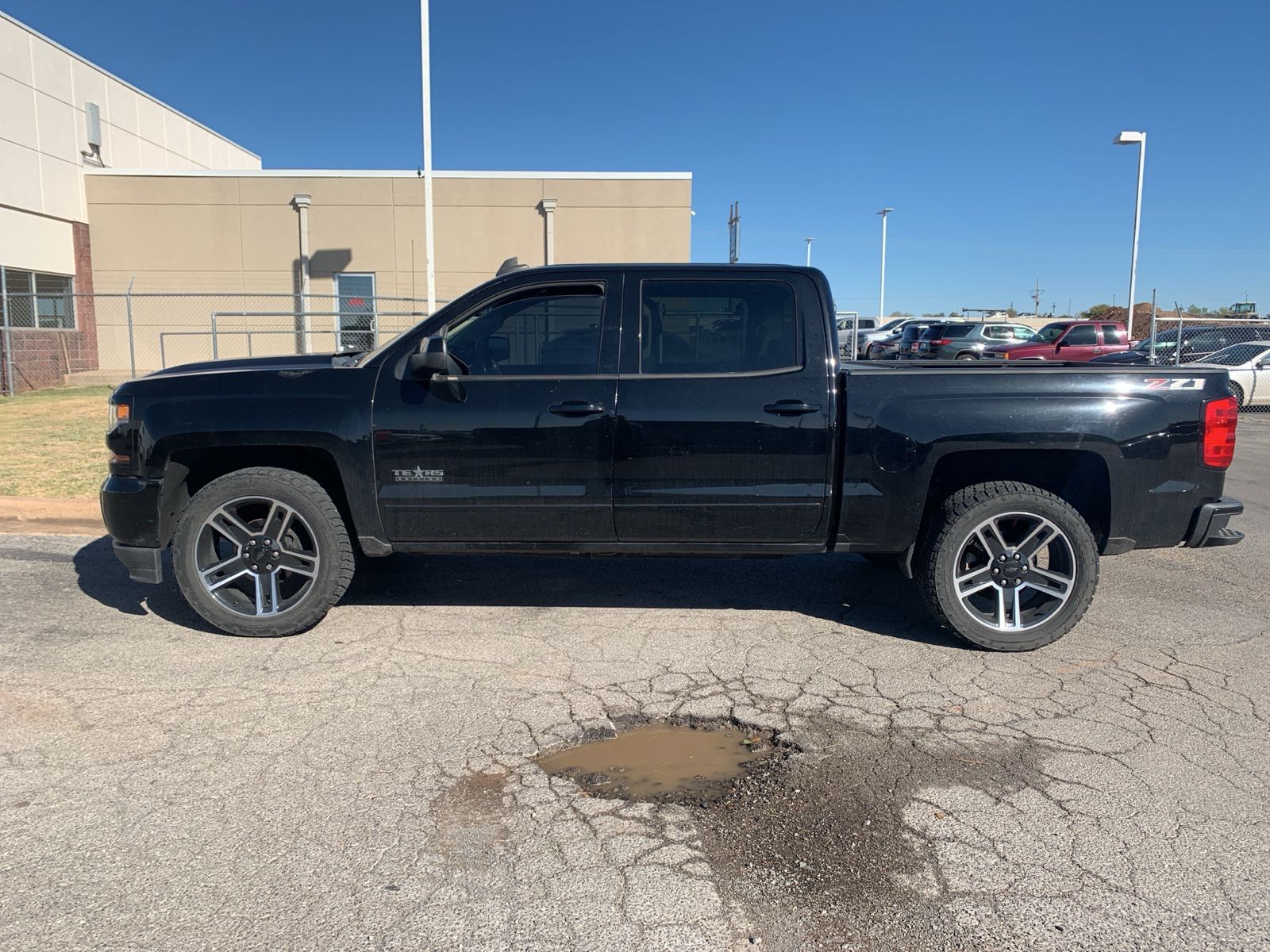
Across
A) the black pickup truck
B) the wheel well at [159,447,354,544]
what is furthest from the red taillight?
the wheel well at [159,447,354,544]

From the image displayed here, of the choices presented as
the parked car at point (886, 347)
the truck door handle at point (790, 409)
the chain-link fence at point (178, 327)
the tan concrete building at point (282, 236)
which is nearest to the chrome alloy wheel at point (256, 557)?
the truck door handle at point (790, 409)

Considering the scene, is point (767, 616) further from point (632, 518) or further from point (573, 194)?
point (573, 194)

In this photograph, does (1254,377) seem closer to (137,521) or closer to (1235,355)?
(1235,355)

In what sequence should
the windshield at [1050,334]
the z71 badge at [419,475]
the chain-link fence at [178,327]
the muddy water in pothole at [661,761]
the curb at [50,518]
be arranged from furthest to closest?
the windshield at [1050,334] → the chain-link fence at [178,327] → the curb at [50,518] → the z71 badge at [419,475] → the muddy water in pothole at [661,761]

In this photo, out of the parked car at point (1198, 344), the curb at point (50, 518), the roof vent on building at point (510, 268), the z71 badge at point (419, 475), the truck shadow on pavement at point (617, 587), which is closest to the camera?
the z71 badge at point (419, 475)

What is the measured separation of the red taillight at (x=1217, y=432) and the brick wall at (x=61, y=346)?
65.7 ft

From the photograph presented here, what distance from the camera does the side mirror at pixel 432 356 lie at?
4523 mm

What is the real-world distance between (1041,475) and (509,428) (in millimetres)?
2879

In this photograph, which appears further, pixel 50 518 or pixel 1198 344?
pixel 1198 344

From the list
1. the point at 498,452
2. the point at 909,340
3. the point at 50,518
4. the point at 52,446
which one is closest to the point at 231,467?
the point at 498,452

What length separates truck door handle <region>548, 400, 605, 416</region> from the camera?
4.70m

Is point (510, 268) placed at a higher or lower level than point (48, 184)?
lower

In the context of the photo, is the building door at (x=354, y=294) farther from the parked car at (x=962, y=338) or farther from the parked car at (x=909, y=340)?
the parked car at (x=909, y=340)

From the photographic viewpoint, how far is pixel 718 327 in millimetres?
4855
